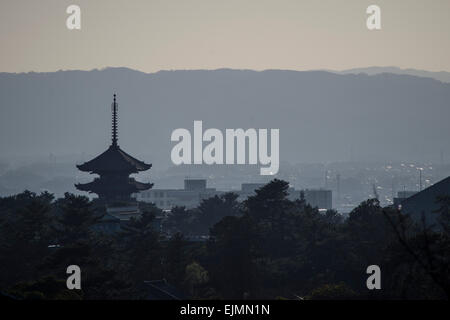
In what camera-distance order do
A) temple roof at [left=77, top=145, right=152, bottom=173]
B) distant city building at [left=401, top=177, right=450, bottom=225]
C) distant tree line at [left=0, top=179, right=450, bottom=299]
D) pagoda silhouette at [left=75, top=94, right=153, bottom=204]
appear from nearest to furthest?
distant tree line at [left=0, top=179, right=450, bottom=299]
distant city building at [left=401, top=177, right=450, bottom=225]
temple roof at [left=77, top=145, right=152, bottom=173]
pagoda silhouette at [left=75, top=94, right=153, bottom=204]

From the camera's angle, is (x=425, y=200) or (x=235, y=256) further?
(x=425, y=200)

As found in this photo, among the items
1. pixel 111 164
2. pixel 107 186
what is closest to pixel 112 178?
pixel 107 186

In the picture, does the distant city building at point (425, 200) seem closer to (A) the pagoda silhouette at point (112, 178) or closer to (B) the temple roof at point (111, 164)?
(A) the pagoda silhouette at point (112, 178)

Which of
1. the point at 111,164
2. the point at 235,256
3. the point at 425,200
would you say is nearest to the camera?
the point at 235,256

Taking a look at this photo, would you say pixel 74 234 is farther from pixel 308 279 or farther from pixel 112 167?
pixel 112 167

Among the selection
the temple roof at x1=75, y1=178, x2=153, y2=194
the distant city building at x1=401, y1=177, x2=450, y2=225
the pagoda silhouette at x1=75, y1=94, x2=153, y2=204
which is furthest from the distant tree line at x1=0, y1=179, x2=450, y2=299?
the pagoda silhouette at x1=75, y1=94, x2=153, y2=204

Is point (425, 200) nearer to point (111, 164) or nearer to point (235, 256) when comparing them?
point (111, 164)

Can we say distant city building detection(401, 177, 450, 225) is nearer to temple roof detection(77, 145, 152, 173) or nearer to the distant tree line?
the distant tree line
